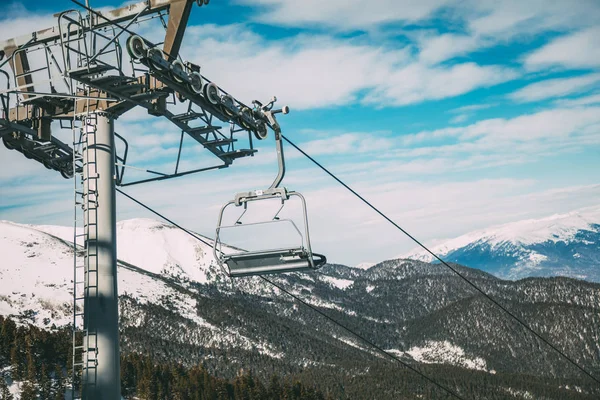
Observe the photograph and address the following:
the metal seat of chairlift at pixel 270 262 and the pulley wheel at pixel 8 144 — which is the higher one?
the pulley wheel at pixel 8 144

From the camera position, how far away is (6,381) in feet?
355

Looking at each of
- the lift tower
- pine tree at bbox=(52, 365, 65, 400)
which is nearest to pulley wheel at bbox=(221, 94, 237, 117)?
the lift tower

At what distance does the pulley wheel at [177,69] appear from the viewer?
12.4m

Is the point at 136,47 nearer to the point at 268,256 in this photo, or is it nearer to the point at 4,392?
the point at 268,256

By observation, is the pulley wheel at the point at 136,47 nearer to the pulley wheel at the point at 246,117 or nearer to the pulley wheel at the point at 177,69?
the pulley wheel at the point at 177,69

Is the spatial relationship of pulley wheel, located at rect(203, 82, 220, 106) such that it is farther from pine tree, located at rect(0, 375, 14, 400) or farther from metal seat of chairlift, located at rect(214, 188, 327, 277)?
pine tree, located at rect(0, 375, 14, 400)


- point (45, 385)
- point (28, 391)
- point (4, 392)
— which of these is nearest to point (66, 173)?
point (28, 391)

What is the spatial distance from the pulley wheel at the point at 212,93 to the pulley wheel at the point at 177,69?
3.37ft

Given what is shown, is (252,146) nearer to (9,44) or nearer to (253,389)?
(9,44)

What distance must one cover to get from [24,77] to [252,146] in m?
5.61

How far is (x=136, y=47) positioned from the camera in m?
11.3

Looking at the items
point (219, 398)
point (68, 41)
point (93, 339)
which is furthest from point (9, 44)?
point (219, 398)

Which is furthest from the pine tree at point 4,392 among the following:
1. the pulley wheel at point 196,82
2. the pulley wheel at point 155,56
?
the pulley wheel at point 155,56

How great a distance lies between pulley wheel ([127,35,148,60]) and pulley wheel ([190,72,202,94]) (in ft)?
5.46
